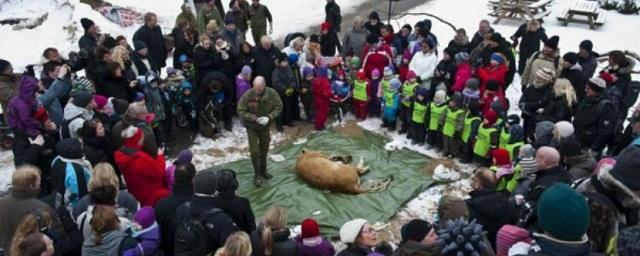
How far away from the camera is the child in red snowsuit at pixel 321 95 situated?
1066 cm

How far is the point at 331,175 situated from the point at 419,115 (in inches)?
94.0

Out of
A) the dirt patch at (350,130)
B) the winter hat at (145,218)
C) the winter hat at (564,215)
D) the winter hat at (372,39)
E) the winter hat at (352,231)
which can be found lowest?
the dirt patch at (350,130)

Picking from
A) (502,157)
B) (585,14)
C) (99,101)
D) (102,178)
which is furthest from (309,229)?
(585,14)

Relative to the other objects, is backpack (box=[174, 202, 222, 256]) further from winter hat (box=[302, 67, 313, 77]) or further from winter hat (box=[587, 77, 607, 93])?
winter hat (box=[302, 67, 313, 77])

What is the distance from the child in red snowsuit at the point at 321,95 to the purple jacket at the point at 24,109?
15.9ft

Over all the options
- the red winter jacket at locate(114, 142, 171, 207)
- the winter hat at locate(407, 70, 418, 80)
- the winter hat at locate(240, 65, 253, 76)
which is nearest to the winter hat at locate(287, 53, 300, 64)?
the winter hat at locate(240, 65, 253, 76)

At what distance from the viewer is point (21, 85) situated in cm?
794

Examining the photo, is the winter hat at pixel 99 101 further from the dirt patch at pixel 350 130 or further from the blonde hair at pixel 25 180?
the dirt patch at pixel 350 130

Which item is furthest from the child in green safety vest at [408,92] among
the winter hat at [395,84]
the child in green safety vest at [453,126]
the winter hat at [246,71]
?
the winter hat at [246,71]

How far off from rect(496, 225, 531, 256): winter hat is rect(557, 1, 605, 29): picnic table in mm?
13273

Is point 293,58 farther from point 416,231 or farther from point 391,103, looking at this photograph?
point 416,231

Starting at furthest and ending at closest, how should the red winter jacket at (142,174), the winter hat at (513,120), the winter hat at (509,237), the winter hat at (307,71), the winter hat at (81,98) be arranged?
the winter hat at (307,71)
the winter hat at (513,120)
the winter hat at (81,98)
the red winter jacket at (142,174)
the winter hat at (509,237)

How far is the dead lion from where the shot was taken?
28.1 ft

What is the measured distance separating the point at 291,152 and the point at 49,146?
405cm
